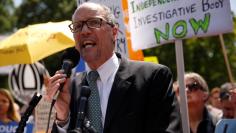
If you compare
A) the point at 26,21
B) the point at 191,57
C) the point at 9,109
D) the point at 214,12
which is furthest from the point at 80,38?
the point at 26,21

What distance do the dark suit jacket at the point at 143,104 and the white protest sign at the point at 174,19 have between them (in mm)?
984

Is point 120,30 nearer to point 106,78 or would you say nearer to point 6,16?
point 106,78

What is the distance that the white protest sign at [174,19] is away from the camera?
5070 mm

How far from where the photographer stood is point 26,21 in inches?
2135

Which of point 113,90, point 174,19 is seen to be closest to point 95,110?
point 113,90

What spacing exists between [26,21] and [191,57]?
676 inches

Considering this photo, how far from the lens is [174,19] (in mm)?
5410

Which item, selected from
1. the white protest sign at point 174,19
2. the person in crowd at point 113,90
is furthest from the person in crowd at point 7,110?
the person in crowd at point 113,90

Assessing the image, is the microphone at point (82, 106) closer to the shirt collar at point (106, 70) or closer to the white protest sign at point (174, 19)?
the shirt collar at point (106, 70)

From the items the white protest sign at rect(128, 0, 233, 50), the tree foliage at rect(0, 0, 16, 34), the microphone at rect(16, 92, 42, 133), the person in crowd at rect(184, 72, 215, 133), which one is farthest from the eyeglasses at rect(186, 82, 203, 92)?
the tree foliage at rect(0, 0, 16, 34)

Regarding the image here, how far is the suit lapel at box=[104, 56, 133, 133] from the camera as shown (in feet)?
13.7

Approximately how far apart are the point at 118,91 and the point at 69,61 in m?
0.39

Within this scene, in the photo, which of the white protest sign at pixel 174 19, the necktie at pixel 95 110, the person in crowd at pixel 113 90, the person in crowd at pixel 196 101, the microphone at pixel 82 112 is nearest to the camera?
the microphone at pixel 82 112

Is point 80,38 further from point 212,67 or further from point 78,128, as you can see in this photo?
point 212,67
